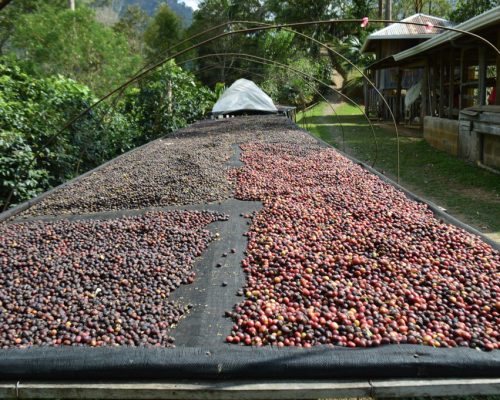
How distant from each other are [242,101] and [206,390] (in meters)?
12.1

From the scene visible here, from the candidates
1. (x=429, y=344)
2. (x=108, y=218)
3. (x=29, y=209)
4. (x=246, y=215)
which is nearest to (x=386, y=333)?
(x=429, y=344)

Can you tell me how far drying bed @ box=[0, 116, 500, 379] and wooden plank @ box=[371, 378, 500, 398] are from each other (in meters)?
0.04

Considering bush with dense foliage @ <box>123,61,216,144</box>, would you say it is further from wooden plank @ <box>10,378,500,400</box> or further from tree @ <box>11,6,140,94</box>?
wooden plank @ <box>10,378,500,400</box>

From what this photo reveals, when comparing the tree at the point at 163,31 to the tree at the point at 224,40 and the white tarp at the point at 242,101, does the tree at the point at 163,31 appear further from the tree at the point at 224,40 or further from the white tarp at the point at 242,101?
the white tarp at the point at 242,101

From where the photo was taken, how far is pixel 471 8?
59.4ft

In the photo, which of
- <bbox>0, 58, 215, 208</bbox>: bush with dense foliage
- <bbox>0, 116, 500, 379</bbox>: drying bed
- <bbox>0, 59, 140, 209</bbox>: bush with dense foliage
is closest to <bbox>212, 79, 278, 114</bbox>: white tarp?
<bbox>0, 58, 215, 208</bbox>: bush with dense foliage

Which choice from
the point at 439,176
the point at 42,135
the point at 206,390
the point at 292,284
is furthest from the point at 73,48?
the point at 206,390

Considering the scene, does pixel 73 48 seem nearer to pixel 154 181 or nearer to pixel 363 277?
pixel 154 181

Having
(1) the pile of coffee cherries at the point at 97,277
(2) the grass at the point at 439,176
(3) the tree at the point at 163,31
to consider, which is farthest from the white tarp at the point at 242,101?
(3) the tree at the point at 163,31

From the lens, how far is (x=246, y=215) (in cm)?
345

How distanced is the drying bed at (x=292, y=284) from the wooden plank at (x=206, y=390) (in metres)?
0.04

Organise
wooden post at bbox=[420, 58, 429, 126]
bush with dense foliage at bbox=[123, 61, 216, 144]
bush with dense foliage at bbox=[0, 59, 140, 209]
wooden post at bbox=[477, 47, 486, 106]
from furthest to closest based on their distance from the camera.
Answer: wooden post at bbox=[420, 58, 429, 126] < bush with dense foliage at bbox=[123, 61, 216, 144] < wooden post at bbox=[477, 47, 486, 106] < bush with dense foliage at bbox=[0, 59, 140, 209]

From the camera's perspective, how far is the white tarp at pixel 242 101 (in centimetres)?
1301

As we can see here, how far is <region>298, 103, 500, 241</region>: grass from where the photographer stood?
5090 mm
